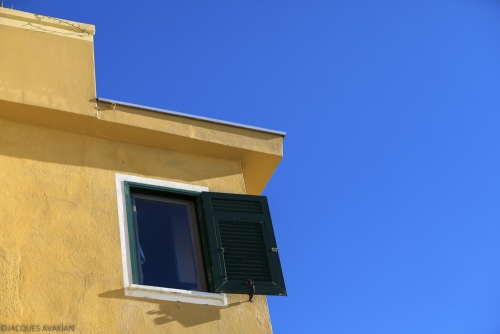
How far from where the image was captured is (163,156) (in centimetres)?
773

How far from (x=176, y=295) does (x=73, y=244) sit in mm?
907

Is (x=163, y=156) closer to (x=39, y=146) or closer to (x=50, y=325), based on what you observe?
(x=39, y=146)

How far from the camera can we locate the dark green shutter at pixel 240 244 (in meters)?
7.01

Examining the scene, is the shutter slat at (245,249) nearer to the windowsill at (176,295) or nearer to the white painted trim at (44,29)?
the windowsill at (176,295)

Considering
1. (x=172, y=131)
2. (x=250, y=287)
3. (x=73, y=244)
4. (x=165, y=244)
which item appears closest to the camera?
(x=73, y=244)

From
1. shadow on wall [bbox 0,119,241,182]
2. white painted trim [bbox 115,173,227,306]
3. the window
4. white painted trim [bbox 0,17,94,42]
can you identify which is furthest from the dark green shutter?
white painted trim [bbox 0,17,94,42]

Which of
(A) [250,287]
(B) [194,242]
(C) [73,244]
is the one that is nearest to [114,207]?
(C) [73,244]

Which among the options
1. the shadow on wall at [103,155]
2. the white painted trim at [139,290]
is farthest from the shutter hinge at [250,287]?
the shadow on wall at [103,155]

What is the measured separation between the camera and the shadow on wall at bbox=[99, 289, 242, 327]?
6422 millimetres

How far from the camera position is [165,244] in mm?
7203

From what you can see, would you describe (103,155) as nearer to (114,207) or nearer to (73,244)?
(114,207)

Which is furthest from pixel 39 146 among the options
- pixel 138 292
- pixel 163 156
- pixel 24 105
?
pixel 138 292

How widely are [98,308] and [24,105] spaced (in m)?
1.98

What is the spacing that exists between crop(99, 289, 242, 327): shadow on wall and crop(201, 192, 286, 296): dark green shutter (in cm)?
26
